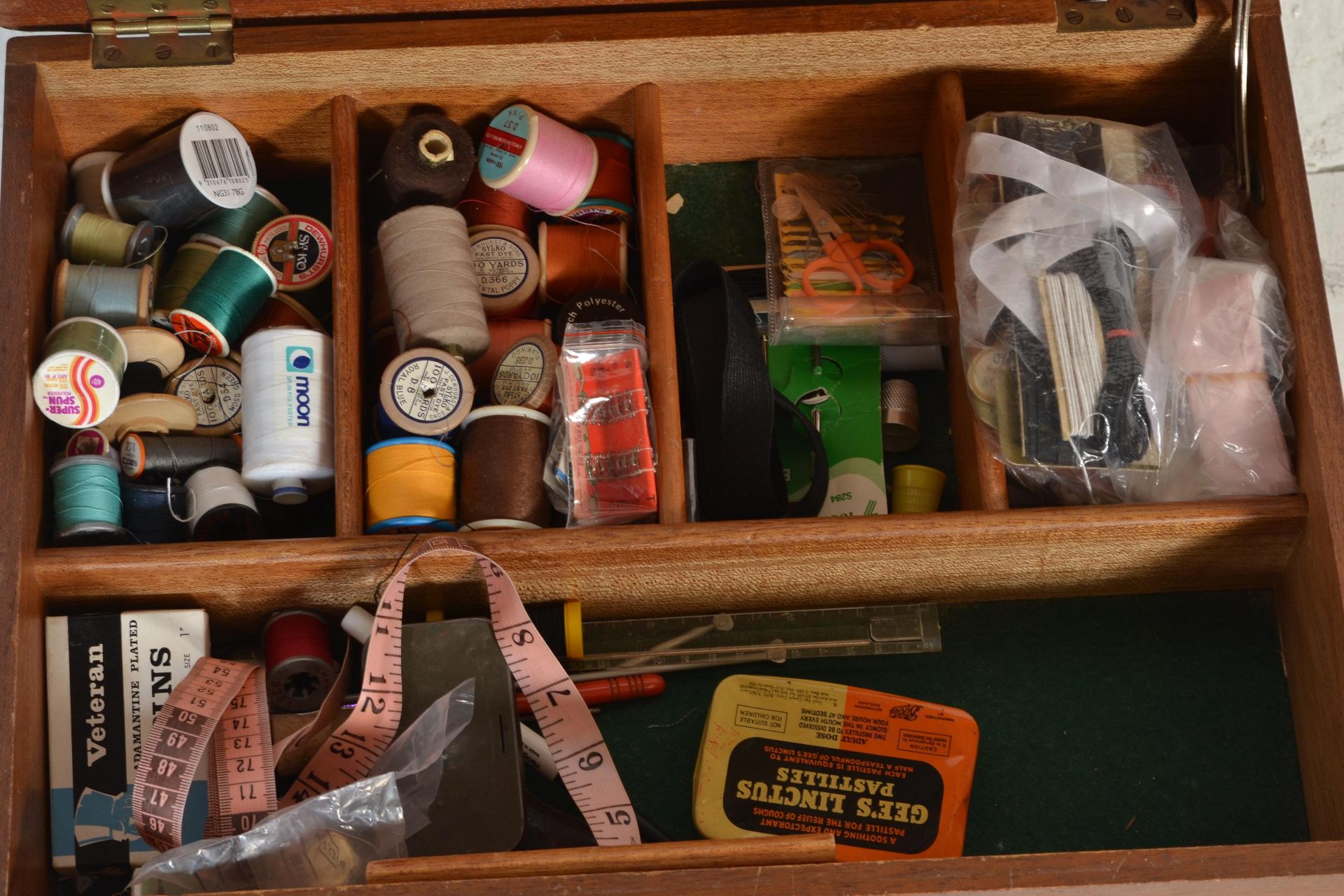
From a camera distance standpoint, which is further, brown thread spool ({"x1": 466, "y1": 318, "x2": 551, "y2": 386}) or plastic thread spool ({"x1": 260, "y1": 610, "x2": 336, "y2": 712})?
brown thread spool ({"x1": 466, "y1": 318, "x2": 551, "y2": 386})

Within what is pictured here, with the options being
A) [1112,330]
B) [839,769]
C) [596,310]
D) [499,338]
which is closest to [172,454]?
[499,338]

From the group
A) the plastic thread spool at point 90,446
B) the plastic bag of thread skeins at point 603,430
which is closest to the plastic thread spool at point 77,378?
the plastic thread spool at point 90,446

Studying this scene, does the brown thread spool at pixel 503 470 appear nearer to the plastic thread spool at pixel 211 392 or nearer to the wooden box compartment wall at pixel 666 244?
the wooden box compartment wall at pixel 666 244

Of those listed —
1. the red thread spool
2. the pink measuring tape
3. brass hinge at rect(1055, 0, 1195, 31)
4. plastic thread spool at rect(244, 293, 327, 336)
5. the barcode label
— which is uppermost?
brass hinge at rect(1055, 0, 1195, 31)

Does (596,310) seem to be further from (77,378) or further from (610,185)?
(77,378)

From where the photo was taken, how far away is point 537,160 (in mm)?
1622

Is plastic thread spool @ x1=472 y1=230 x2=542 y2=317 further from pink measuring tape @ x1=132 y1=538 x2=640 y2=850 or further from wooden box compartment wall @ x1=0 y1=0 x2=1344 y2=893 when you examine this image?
pink measuring tape @ x1=132 y1=538 x2=640 y2=850

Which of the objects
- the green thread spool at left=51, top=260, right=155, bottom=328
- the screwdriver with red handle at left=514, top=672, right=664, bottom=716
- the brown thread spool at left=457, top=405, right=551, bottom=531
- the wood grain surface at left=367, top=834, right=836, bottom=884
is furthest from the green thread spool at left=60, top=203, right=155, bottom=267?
the wood grain surface at left=367, top=834, right=836, bottom=884

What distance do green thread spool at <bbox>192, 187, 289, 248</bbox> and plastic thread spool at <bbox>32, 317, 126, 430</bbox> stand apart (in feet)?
0.77

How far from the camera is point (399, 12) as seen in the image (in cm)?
158

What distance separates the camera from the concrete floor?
2227 mm

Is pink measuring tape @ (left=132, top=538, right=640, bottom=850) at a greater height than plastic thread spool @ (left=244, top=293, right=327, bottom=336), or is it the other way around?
plastic thread spool @ (left=244, top=293, right=327, bottom=336)

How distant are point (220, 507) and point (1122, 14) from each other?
1188mm

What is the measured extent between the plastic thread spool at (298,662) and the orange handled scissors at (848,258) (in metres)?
0.73
